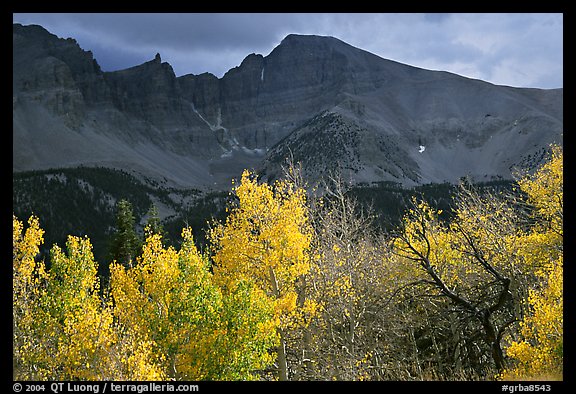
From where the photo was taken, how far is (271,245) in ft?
55.0

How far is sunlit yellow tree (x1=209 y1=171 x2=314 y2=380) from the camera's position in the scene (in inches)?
650

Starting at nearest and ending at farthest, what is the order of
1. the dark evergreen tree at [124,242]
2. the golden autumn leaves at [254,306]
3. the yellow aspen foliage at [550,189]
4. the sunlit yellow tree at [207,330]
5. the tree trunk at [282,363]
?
1. the golden autumn leaves at [254,306]
2. the sunlit yellow tree at [207,330]
3. the tree trunk at [282,363]
4. the yellow aspen foliage at [550,189]
5. the dark evergreen tree at [124,242]

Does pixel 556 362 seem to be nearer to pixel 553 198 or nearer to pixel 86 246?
pixel 553 198

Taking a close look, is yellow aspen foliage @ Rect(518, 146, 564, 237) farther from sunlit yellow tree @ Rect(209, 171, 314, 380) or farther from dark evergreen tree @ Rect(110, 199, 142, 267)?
dark evergreen tree @ Rect(110, 199, 142, 267)

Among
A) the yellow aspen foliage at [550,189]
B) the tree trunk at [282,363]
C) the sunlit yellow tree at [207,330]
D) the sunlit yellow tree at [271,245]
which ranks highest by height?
the yellow aspen foliage at [550,189]

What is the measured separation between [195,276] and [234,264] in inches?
115

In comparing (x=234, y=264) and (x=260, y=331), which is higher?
(x=234, y=264)

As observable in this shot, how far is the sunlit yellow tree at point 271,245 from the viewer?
54.1 feet

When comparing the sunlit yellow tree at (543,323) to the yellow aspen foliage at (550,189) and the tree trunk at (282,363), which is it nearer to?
the yellow aspen foliage at (550,189)

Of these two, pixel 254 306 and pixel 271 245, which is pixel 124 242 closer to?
pixel 271 245

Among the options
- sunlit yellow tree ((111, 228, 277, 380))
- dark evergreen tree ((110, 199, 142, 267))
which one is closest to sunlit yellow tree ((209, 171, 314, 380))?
sunlit yellow tree ((111, 228, 277, 380))

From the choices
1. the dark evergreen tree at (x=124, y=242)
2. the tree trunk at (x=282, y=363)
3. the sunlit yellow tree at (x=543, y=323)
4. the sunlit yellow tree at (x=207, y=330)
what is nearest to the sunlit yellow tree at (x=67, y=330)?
the sunlit yellow tree at (x=207, y=330)
